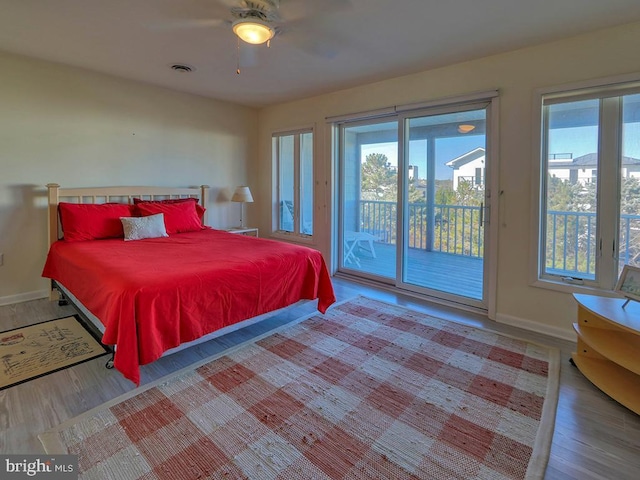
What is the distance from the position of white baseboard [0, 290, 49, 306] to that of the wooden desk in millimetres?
4836

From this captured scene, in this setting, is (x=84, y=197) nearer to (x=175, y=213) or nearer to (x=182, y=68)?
(x=175, y=213)

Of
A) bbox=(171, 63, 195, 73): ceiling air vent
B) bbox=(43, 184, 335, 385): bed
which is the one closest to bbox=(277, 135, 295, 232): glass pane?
bbox=(43, 184, 335, 385): bed

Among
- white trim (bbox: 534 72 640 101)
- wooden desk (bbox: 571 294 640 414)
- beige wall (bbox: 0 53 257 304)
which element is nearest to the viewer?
wooden desk (bbox: 571 294 640 414)

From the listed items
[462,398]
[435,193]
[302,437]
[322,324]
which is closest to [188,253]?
[322,324]

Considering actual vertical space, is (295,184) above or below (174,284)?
above

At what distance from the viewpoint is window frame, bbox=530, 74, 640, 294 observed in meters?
2.62

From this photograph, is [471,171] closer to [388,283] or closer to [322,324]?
[388,283]

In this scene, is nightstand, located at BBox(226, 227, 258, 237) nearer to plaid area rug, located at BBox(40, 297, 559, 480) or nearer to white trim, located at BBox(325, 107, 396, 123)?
white trim, located at BBox(325, 107, 396, 123)

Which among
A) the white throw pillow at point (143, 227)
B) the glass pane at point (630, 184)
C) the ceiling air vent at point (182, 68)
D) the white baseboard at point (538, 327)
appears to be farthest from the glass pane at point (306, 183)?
the glass pane at point (630, 184)

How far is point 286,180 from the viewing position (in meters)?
5.33

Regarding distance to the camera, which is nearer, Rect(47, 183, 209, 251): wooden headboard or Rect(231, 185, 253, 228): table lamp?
Rect(47, 183, 209, 251): wooden headboard

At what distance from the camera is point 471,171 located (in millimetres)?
3484

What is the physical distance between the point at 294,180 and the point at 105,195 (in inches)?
95.3

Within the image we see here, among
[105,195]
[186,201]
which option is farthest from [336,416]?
[105,195]
